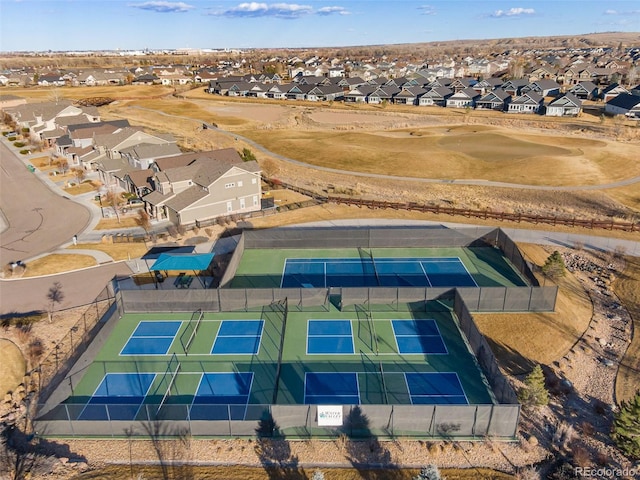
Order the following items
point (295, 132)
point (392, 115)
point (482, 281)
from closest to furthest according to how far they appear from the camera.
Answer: point (482, 281)
point (295, 132)
point (392, 115)

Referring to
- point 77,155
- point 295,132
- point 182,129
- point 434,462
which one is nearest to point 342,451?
point 434,462

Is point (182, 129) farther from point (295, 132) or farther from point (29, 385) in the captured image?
point (29, 385)

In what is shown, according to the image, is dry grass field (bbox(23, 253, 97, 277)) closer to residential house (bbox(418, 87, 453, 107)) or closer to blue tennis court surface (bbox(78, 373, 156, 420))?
blue tennis court surface (bbox(78, 373, 156, 420))

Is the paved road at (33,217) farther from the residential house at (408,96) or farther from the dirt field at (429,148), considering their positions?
the residential house at (408,96)

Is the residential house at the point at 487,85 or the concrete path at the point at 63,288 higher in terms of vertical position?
the residential house at the point at 487,85

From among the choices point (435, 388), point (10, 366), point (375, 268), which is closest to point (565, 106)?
point (375, 268)

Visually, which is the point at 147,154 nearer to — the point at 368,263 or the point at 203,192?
the point at 203,192

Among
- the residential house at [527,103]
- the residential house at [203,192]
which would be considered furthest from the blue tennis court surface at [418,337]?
the residential house at [527,103]
